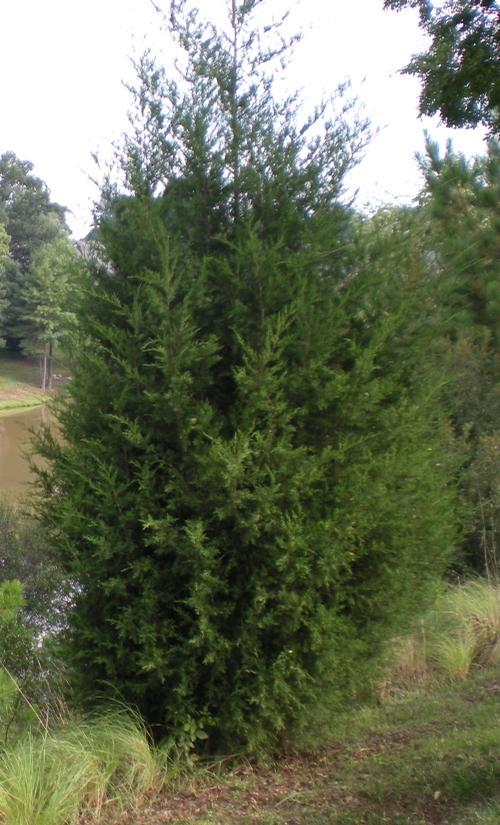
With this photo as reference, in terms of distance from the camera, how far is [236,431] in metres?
4.62

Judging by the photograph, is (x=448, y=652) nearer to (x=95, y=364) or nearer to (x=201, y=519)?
(x=201, y=519)

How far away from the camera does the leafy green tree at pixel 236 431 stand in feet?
15.2

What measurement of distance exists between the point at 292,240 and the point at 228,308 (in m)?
0.63

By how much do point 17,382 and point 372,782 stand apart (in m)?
49.7

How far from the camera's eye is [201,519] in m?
4.61

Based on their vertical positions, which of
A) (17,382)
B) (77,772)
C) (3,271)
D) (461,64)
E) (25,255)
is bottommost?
(17,382)

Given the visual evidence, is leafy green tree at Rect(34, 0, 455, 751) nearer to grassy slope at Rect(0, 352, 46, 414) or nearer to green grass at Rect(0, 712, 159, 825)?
green grass at Rect(0, 712, 159, 825)

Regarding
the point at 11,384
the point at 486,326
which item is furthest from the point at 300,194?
the point at 11,384

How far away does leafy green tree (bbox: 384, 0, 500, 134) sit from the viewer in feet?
15.1

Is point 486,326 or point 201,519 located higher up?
point 486,326

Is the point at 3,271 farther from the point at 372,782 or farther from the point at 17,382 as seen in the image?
the point at 372,782

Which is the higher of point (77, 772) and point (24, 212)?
point (24, 212)

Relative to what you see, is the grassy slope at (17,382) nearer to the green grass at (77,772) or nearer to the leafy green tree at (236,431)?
the leafy green tree at (236,431)

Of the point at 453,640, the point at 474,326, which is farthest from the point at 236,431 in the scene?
the point at 474,326
